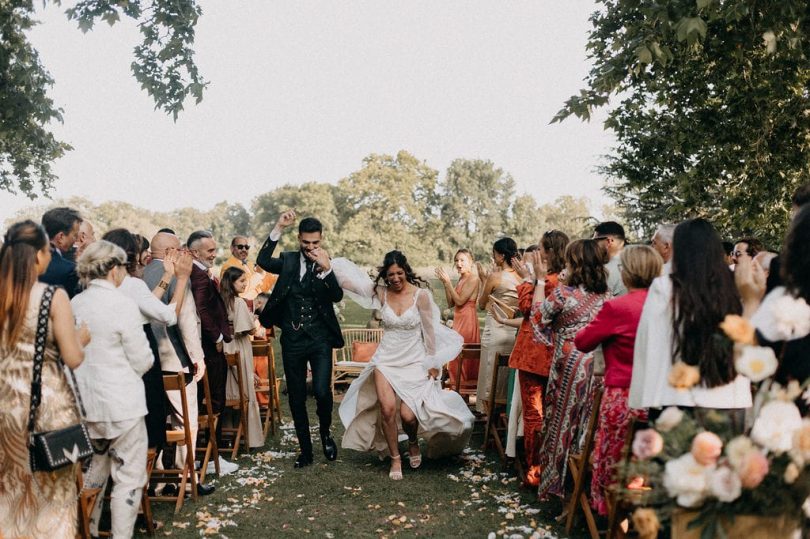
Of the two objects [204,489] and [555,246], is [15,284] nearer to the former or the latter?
[204,489]

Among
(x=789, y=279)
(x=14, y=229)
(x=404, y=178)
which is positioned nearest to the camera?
(x=789, y=279)

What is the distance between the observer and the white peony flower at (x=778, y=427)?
247 centimetres

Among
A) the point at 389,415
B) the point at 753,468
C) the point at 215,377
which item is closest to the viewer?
the point at 753,468

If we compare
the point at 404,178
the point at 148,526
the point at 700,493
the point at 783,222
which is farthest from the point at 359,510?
the point at 404,178

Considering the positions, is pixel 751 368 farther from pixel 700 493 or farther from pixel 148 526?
pixel 148 526

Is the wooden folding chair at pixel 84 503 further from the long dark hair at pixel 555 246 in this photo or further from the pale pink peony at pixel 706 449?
the long dark hair at pixel 555 246

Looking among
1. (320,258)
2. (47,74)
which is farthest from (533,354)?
(47,74)

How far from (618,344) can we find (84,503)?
11.2 feet

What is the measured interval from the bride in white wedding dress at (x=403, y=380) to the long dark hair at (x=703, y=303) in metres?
3.94

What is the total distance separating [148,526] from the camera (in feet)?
17.9

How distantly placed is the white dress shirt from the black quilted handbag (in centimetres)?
60

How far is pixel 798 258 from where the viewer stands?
313cm

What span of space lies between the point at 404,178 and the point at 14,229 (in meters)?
60.8

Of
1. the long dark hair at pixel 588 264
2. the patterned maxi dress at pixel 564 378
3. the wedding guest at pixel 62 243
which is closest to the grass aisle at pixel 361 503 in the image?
the patterned maxi dress at pixel 564 378
